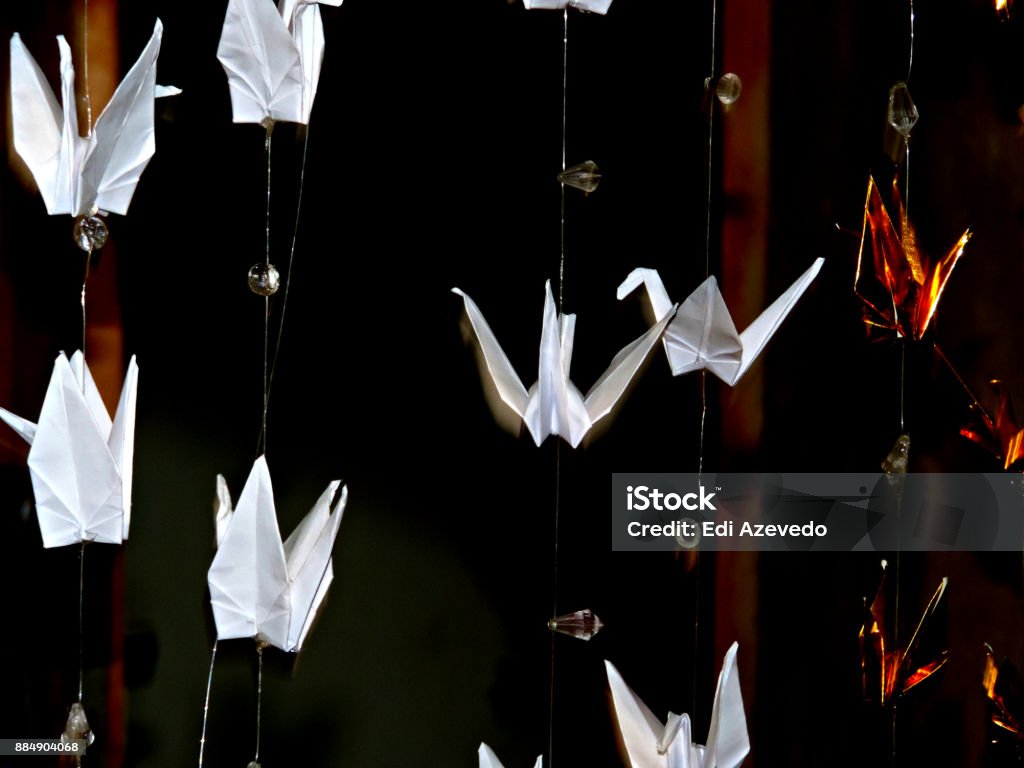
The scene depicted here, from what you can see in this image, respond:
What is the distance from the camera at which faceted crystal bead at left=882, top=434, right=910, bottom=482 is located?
56 centimetres

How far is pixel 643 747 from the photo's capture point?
542 mm

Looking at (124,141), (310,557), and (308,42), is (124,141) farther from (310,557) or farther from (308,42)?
(310,557)

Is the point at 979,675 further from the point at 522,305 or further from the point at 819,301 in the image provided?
the point at 522,305

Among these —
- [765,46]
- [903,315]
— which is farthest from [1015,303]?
[765,46]

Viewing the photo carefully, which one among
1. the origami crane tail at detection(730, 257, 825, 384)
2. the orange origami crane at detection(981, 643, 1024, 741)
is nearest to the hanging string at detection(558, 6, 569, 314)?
the origami crane tail at detection(730, 257, 825, 384)

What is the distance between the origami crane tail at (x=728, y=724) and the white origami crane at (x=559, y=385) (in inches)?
5.9

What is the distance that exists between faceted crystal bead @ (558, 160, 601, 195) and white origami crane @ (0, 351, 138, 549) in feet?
0.82

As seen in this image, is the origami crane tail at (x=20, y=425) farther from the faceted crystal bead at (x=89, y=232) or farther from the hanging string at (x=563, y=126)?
the hanging string at (x=563, y=126)

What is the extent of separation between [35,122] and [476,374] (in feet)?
0.89

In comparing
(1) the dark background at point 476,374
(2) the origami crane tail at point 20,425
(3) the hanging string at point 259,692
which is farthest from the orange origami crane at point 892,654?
(2) the origami crane tail at point 20,425

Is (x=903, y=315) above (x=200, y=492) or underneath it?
above

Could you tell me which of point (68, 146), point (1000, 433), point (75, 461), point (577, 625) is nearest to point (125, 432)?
point (75, 461)

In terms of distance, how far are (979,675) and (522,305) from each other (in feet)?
1.16

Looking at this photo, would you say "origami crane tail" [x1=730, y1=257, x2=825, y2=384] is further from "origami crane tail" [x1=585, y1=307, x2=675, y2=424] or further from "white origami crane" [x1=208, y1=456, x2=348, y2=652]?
"white origami crane" [x1=208, y1=456, x2=348, y2=652]
